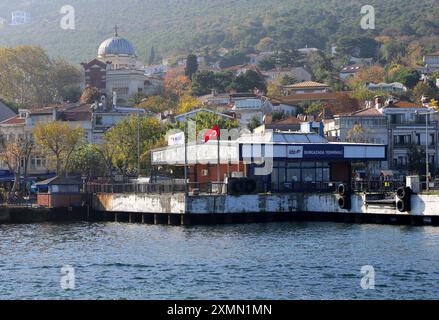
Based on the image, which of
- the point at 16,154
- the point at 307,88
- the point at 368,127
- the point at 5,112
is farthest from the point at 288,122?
the point at 307,88

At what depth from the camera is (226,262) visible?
55.1 metres

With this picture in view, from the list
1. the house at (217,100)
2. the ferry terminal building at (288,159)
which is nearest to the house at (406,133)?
the ferry terminal building at (288,159)

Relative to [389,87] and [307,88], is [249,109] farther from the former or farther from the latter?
[389,87]

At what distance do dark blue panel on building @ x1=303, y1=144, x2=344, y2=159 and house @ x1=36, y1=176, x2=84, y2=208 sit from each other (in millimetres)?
20353

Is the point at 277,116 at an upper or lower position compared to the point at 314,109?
lower

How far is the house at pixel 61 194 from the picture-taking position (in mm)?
89875

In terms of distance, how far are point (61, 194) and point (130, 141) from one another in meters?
26.0

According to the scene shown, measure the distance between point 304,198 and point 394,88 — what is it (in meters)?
110

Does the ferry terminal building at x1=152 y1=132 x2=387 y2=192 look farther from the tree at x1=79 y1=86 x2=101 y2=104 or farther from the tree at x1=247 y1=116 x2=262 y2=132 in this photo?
the tree at x1=79 y1=86 x2=101 y2=104

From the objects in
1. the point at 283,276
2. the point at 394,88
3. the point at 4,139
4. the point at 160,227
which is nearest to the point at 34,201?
the point at 160,227

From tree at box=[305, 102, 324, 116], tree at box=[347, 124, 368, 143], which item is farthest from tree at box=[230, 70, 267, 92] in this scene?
tree at box=[347, 124, 368, 143]

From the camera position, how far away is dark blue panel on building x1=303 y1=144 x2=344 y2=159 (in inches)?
3393

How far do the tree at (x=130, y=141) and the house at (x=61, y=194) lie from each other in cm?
2144

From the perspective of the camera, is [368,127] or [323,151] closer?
[323,151]
